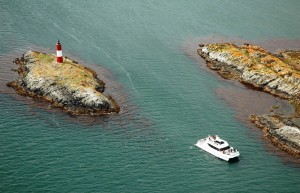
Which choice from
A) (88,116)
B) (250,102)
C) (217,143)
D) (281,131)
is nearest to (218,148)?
(217,143)

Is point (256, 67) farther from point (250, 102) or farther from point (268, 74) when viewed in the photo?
point (250, 102)

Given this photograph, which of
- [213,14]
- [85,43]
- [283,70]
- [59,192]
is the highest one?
[213,14]

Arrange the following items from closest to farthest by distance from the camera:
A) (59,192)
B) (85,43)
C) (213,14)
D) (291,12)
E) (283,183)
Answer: (59,192) < (283,183) < (85,43) < (213,14) < (291,12)

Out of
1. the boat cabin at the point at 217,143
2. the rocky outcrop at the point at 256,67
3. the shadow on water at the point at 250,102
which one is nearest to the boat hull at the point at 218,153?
the boat cabin at the point at 217,143

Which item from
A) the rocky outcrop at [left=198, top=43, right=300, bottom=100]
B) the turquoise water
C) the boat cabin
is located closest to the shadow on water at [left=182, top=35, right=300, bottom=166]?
the turquoise water

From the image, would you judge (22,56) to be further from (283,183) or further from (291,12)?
(291,12)

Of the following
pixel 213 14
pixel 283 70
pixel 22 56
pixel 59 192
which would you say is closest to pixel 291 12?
pixel 213 14
